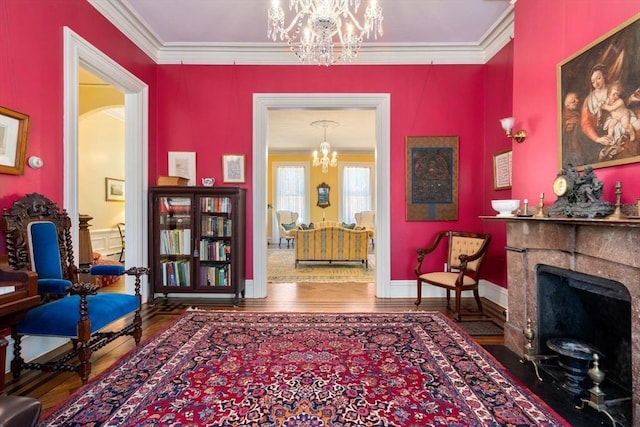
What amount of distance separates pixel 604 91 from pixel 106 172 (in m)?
7.53

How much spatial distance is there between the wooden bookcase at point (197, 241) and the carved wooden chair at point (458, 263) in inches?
88.9

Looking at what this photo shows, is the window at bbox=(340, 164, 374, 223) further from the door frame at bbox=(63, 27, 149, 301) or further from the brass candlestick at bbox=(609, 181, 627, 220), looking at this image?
the brass candlestick at bbox=(609, 181, 627, 220)

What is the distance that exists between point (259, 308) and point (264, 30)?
3272mm

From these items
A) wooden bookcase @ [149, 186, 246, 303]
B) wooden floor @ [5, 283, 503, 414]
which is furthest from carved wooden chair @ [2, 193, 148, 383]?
wooden bookcase @ [149, 186, 246, 303]

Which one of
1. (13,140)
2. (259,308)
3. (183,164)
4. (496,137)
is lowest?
(259,308)

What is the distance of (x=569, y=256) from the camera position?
219cm

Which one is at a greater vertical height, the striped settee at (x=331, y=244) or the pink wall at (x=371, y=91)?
the pink wall at (x=371, y=91)

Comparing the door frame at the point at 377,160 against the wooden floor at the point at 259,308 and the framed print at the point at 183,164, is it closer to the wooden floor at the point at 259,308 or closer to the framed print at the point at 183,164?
the wooden floor at the point at 259,308

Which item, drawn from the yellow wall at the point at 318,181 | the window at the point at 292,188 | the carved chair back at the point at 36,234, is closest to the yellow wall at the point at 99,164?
the carved chair back at the point at 36,234

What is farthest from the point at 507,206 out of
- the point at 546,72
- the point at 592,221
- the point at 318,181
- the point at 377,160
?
the point at 318,181

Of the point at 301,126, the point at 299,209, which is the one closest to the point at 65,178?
the point at 301,126

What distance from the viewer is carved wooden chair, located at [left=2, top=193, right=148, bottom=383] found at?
2.12m

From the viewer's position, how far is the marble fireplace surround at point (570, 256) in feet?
5.40

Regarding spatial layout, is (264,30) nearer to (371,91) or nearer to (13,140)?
(371,91)
